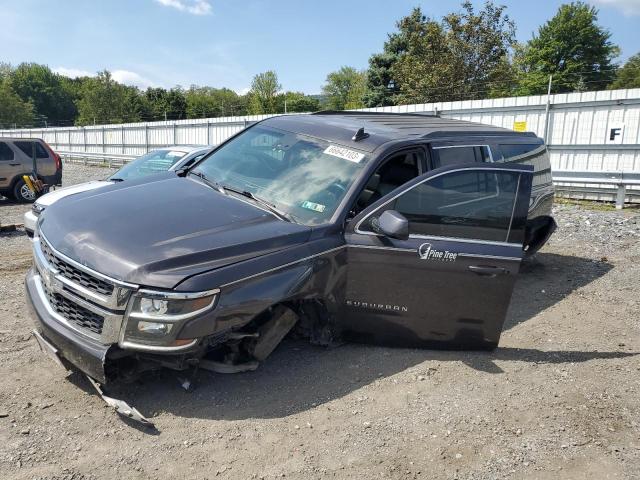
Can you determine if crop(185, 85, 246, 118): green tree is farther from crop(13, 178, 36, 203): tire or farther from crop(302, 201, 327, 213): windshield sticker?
crop(302, 201, 327, 213): windshield sticker

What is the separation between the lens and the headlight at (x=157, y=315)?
2.93m

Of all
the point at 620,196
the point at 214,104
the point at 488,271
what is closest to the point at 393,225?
the point at 488,271

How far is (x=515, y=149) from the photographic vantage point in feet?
18.7

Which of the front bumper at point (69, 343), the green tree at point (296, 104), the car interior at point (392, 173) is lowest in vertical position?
the front bumper at point (69, 343)

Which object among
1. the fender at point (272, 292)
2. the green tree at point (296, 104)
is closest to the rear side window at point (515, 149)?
the fender at point (272, 292)

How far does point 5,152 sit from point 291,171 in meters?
12.0

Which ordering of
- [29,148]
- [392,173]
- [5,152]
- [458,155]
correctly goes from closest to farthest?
[392,173], [458,155], [5,152], [29,148]

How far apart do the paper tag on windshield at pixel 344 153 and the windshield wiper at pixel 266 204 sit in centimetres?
72

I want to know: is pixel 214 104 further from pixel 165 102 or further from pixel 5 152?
pixel 5 152

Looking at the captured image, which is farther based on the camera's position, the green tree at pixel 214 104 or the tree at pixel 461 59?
the green tree at pixel 214 104

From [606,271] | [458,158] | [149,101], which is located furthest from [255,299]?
[149,101]

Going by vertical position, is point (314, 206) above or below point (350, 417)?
above

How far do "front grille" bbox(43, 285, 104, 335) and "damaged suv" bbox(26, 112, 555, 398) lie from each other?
1cm

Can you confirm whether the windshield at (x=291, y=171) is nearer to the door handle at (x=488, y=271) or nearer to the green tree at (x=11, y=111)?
the door handle at (x=488, y=271)
